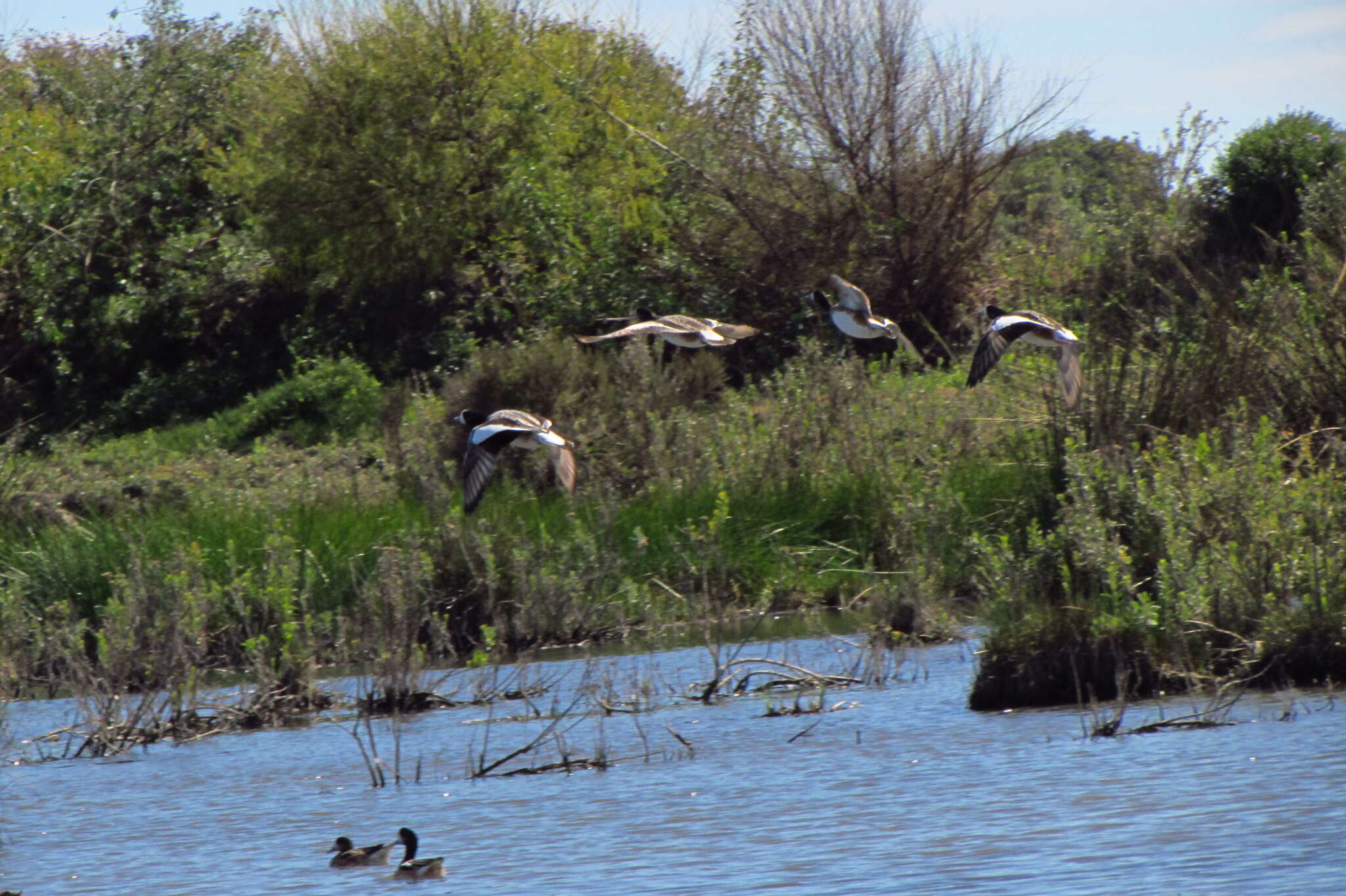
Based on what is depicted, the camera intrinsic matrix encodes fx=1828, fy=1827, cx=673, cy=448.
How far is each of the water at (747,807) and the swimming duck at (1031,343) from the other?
192cm

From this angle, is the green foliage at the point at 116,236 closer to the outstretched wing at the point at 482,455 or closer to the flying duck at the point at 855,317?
the flying duck at the point at 855,317

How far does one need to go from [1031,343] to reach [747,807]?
15.6ft

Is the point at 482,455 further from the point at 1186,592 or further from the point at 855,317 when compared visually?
the point at 1186,592

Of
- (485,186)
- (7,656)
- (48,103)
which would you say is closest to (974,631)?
(7,656)

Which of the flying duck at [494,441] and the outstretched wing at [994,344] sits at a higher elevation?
the outstretched wing at [994,344]

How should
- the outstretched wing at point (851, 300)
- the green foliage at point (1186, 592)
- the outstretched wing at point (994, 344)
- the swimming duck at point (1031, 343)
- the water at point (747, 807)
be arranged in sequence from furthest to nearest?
the outstretched wing at point (851, 300)
the swimming duck at point (1031, 343)
the outstretched wing at point (994, 344)
the green foliage at point (1186, 592)
the water at point (747, 807)

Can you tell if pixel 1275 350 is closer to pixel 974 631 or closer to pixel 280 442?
pixel 974 631

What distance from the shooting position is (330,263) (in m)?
26.5

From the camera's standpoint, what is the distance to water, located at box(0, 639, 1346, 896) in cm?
622

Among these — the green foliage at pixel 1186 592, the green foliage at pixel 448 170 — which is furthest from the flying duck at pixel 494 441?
the green foliage at pixel 448 170

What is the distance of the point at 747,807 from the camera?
24.4ft

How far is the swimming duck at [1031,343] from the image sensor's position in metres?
10.5

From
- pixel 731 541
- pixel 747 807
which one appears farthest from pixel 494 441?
pixel 747 807

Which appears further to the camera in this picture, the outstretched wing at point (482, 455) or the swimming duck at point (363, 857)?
the outstretched wing at point (482, 455)
